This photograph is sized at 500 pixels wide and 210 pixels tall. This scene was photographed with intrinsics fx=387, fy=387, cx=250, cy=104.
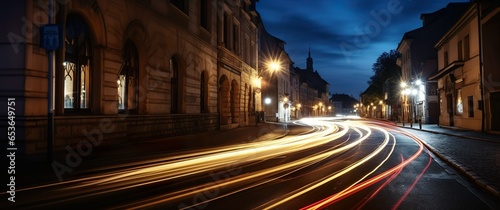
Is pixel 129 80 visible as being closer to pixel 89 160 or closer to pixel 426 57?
pixel 89 160

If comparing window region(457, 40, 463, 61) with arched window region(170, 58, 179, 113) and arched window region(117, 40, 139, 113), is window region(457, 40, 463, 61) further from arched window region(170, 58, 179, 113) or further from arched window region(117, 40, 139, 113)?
arched window region(117, 40, 139, 113)

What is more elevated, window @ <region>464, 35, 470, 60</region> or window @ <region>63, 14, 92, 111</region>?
window @ <region>464, 35, 470, 60</region>

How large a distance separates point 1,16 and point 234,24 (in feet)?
78.2

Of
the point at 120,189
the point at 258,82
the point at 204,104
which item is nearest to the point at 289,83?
the point at 258,82

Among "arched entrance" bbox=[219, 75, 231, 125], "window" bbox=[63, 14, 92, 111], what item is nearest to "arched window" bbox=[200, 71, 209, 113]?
"arched entrance" bbox=[219, 75, 231, 125]

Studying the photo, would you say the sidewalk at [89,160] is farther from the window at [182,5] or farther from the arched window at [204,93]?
the arched window at [204,93]

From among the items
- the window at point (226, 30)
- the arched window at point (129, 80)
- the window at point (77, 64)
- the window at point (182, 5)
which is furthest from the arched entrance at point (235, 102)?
the window at point (77, 64)

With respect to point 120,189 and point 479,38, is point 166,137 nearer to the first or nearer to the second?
point 120,189

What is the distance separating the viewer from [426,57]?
4744 cm

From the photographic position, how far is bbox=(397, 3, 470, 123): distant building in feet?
141

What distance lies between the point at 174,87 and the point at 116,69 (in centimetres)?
639

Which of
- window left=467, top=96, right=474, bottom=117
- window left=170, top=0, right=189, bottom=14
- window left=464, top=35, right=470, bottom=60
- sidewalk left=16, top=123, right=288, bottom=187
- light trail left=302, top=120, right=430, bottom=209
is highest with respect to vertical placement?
window left=170, top=0, right=189, bottom=14

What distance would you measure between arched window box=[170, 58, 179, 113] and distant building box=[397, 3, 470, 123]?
28.9 metres

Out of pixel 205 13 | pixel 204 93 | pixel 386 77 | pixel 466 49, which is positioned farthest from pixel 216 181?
pixel 386 77
